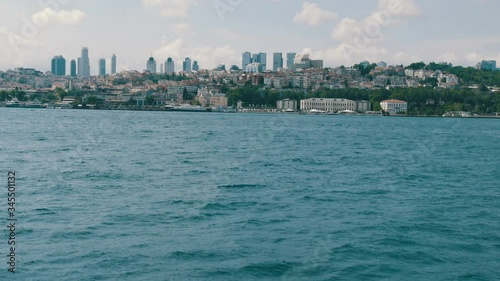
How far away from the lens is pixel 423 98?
10031cm

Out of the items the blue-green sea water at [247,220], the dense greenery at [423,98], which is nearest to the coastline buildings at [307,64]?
the dense greenery at [423,98]

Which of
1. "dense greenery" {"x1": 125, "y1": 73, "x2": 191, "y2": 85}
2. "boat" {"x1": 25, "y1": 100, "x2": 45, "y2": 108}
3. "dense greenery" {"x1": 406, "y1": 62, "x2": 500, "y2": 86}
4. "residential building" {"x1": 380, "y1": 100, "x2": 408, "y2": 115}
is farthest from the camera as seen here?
"dense greenery" {"x1": 125, "y1": 73, "x2": 191, "y2": 85}

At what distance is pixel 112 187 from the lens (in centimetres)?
1513

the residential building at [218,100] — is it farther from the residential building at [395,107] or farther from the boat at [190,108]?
the residential building at [395,107]

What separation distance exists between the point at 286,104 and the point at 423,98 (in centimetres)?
2272

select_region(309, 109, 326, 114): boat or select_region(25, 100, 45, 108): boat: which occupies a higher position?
select_region(25, 100, 45, 108): boat

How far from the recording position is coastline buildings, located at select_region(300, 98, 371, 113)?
105 meters

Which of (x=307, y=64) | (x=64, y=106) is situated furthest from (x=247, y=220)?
(x=307, y=64)

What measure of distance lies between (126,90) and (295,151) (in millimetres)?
104917

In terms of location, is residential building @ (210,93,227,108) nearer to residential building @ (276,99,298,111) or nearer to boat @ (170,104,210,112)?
boat @ (170,104,210,112)

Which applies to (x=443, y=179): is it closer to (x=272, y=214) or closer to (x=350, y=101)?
(x=272, y=214)

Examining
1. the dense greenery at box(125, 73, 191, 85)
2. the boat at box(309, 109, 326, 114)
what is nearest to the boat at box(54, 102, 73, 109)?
the boat at box(309, 109, 326, 114)

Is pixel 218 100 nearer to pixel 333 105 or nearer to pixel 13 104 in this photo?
pixel 333 105

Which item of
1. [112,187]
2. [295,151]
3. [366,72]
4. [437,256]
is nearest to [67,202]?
[112,187]
